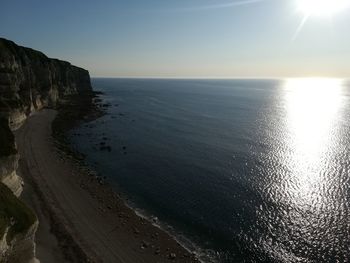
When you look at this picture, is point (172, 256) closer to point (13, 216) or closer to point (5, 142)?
point (13, 216)

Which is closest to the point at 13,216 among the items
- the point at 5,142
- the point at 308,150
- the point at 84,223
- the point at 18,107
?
the point at 84,223

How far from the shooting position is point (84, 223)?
3588 cm

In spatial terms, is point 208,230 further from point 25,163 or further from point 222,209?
point 25,163

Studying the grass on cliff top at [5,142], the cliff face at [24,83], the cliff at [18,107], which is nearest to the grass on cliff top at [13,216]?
the cliff at [18,107]

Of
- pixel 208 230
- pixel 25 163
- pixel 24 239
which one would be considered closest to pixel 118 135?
pixel 25 163

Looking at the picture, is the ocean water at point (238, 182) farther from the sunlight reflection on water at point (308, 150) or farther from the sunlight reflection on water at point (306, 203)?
the sunlight reflection on water at point (308, 150)

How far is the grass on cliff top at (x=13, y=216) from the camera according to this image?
21.5m

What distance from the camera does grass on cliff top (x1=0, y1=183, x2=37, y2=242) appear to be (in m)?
21.5

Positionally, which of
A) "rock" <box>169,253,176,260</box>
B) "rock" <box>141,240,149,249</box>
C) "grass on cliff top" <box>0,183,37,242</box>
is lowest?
"rock" <box>169,253,176,260</box>

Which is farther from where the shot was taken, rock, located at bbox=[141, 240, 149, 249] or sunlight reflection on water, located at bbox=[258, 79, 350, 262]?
sunlight reflection on water, located at bbox=[258, 79, 350, 262]

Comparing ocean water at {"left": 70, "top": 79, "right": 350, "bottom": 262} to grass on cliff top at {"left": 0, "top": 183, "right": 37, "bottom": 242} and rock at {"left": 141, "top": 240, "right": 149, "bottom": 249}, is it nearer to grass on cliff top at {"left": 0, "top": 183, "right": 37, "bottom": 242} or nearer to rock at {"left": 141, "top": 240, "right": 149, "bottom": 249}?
rock at {"left": 141, "top": 240, "right": 149, "bottom": 249}

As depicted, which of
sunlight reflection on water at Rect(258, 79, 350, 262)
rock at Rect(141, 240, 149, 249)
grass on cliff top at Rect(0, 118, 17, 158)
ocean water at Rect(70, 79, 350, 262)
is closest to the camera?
grass on cliff top at Rect(0, 118, 17, 158)

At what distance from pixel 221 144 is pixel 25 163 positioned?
43.6 meters

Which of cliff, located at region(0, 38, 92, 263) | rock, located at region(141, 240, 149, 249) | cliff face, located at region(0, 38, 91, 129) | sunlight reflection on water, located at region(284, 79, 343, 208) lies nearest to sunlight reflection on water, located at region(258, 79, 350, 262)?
sunlight reflection on water, located at region(284, 79, 343, 208)
